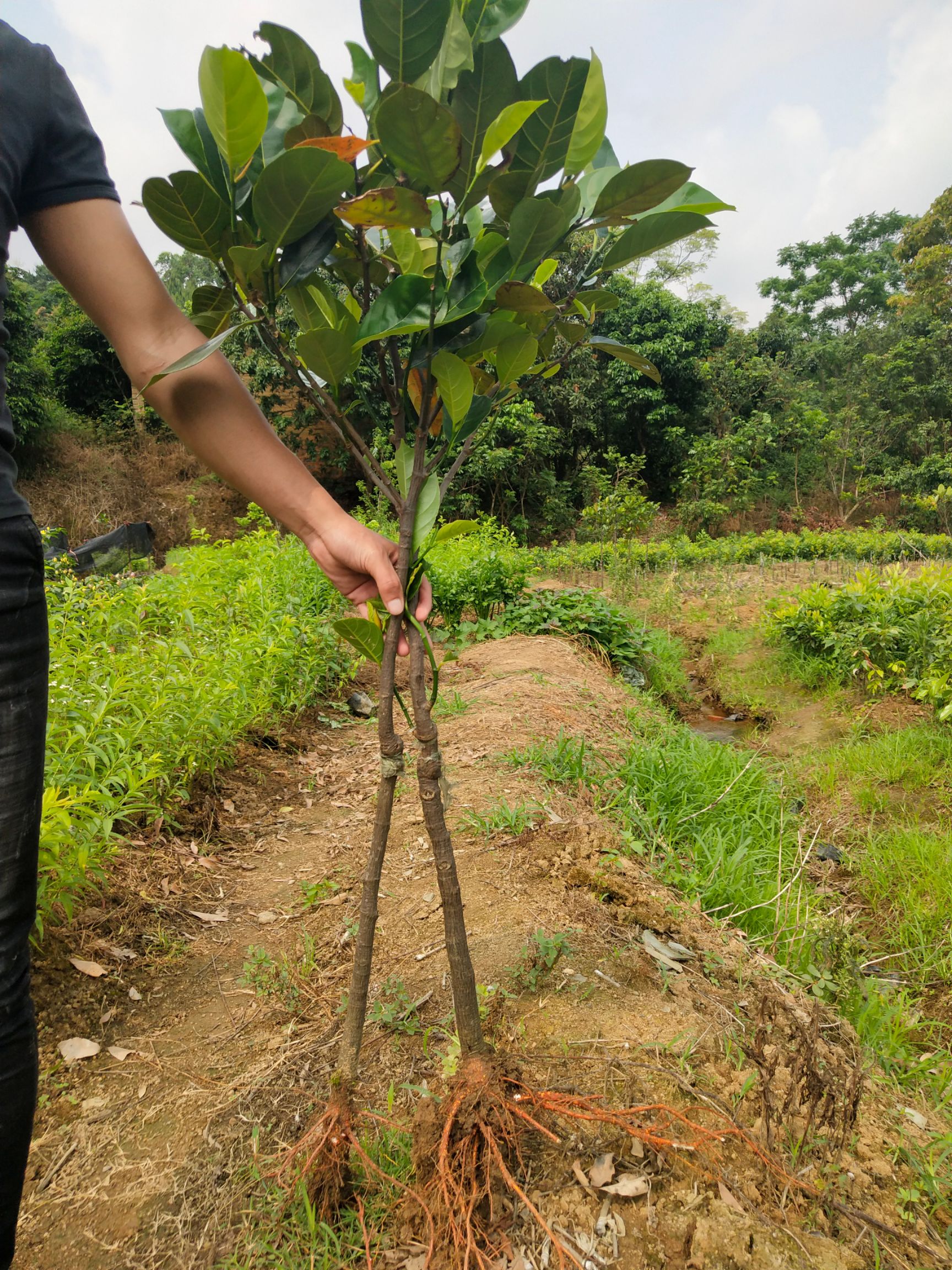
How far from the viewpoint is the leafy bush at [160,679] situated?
1939mm

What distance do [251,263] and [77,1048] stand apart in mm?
1719

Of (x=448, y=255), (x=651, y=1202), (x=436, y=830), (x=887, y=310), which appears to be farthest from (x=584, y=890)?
(x=887, y=310)

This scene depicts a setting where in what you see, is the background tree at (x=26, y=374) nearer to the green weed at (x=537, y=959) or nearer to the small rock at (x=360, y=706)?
the small rock at (x=360, y=706)

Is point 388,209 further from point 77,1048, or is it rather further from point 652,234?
point 77,1048

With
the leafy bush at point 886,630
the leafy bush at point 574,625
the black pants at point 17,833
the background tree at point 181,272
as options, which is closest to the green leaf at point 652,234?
the black pants at point 17,833

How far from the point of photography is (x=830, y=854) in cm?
343

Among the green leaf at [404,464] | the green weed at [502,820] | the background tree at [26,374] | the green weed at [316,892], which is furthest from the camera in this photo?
the background tree at [26,374]

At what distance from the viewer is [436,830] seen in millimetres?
1066

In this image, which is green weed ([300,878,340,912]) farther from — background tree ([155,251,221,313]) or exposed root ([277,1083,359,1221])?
background tree ([155,251,221,313])

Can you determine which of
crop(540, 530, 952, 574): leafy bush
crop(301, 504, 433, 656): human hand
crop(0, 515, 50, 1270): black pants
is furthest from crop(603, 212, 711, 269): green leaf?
crop(540, 530, 952, 574): leafy bush

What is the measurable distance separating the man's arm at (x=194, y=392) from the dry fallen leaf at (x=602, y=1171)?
959 millimetres

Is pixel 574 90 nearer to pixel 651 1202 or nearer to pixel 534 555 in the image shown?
pixel 651 1202

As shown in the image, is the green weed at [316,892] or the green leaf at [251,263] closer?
the green leaf at [251,263]

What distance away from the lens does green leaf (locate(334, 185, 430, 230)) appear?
822 mm
